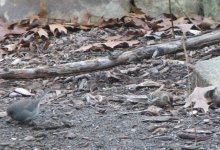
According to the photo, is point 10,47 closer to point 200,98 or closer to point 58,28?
point 58,28

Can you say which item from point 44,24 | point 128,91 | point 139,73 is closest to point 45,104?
point 128,91

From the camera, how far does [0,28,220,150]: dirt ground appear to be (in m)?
3.04

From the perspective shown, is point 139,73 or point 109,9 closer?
point 139,73

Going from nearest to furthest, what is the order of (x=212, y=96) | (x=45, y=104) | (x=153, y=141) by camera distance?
1. (x=153, y=141)
2. (x=212, y=96)
3. (x=45, y=104)

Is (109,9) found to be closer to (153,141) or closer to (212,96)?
(212,96)

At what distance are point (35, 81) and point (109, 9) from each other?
5.53 ft

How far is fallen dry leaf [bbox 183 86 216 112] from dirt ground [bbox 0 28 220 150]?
0.06 meters

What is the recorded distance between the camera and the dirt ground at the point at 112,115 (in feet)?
9.97

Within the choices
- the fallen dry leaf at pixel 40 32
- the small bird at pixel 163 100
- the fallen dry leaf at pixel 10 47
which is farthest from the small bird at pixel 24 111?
the fallen dry leaf at pixel 40 32

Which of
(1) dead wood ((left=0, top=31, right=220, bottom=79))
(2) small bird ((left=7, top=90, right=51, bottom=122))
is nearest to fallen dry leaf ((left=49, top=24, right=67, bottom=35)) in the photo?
(1) dead wood ((left=0, top=31, right=220, bottom=79))

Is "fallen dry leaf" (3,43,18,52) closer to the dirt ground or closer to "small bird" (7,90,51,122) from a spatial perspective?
the dirt ground

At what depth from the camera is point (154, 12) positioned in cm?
588

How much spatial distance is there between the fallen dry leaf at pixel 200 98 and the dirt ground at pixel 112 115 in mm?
62

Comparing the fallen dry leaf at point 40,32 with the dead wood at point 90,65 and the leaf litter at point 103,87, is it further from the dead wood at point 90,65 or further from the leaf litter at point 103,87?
the dead wood at point 90,65
